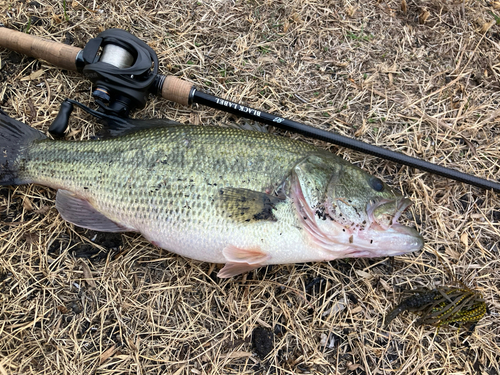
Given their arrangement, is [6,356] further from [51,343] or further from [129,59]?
[129,59]

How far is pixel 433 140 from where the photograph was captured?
322 centimetres

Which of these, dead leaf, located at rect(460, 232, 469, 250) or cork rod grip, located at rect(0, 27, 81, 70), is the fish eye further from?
cork rod grip, located at rect(0, 27, 81, 70)

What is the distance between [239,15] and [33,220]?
2946 mm

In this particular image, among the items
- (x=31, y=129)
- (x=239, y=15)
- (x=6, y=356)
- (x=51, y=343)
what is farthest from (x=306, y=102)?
(x=6, y=356)

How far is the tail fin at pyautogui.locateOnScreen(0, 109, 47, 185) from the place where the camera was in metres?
2.73

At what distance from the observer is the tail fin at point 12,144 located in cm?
273

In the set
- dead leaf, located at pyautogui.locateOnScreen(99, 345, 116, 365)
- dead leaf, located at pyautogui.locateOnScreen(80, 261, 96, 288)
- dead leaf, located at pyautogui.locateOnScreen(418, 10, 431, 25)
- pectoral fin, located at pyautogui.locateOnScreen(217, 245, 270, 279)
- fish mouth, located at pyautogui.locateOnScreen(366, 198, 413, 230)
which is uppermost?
dead leaf, located at pyautogui.locateOnScreen(418, 10, 431, 25)

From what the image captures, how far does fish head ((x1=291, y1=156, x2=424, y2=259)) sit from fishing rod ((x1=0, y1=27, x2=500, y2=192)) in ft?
1.73

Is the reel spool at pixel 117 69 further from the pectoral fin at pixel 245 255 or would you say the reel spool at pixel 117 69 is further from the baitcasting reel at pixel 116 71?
the pectoral fin at pixel 245 255

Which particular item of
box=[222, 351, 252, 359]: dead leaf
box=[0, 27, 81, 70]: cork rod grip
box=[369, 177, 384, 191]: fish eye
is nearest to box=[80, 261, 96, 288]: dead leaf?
box=[222, 351, 252, 359]: dead leaf

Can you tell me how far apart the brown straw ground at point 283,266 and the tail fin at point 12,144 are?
0.25 metres

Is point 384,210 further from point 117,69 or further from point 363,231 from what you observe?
point 117,69

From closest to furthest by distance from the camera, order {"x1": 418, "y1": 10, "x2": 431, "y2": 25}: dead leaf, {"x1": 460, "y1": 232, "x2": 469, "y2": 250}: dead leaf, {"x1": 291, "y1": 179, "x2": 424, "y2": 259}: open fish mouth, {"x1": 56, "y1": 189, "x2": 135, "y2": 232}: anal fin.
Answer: {"x1": 291, "y1": 179, "x2": 424, "y2": 259}: open fish mouth < {"x1": 56, "y1": 189, "x2": 135, "y2": 232}: anal fin < {"x1": 460, "y1": 232, "x2": 469, "y2": 250}: dead leaf < {"x1": 418, "y1": 10, "x2": 431, "y2": 25}: dead leaf

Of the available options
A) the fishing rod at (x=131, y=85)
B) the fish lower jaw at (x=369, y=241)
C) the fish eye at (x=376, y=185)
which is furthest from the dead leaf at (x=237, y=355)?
the fishing rod at (x=131, y=85)
